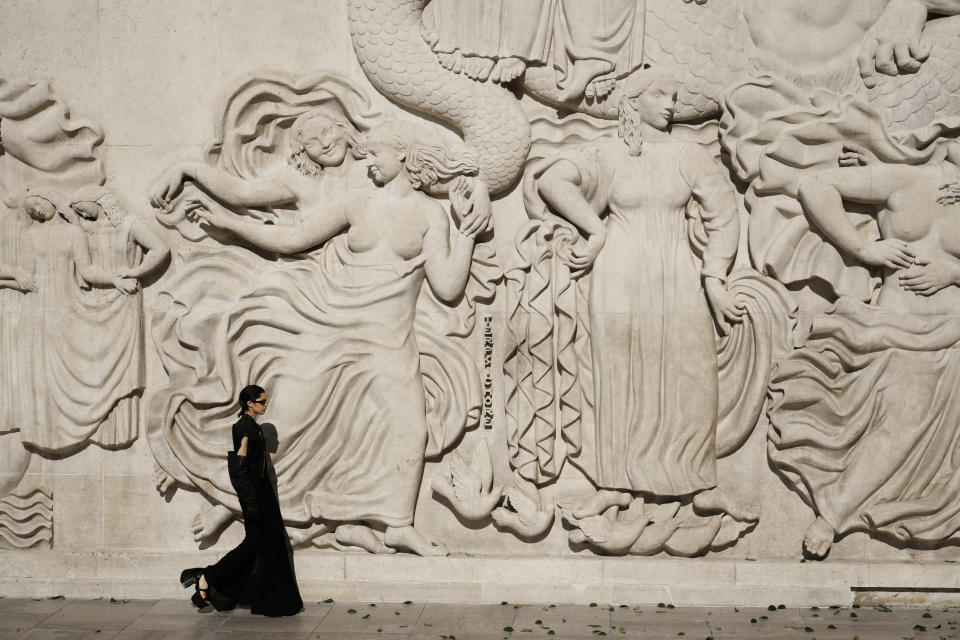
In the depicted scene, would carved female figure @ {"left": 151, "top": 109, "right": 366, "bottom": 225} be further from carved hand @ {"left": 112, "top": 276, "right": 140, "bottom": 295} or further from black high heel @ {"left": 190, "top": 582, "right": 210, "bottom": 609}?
black high heel @ {"left": 190, "top": 582, "right": 210, "bottom": 609}

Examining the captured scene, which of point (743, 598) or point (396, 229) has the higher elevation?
point (396, 229)

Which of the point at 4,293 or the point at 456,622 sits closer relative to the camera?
the point at 456,622

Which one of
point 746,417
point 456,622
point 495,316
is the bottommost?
point 456,622

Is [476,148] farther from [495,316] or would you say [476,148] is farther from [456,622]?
[456,622]

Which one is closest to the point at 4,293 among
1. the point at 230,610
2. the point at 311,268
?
the point at 311,268

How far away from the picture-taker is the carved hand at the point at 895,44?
673cm

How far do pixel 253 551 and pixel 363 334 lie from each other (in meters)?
1.45

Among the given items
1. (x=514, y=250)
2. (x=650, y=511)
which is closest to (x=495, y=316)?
(x=514, y=250)

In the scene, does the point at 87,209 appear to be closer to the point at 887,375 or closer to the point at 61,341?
the point at 61,341

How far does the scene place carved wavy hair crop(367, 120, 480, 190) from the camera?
6820 mm

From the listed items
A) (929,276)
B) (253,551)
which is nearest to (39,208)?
(253,551)

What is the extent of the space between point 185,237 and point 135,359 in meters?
0.83

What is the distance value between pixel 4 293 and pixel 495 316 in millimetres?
3139

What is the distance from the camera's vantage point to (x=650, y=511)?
688 cm
